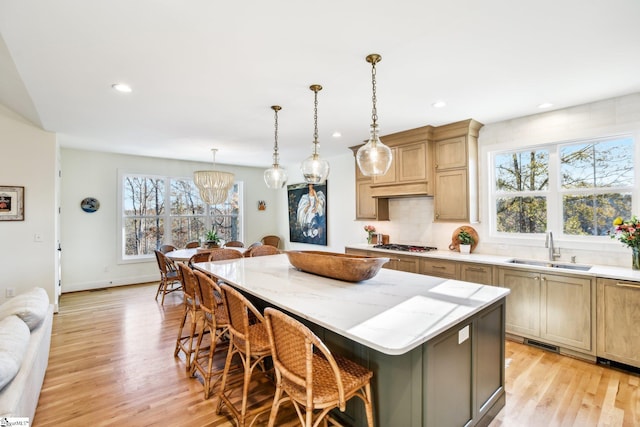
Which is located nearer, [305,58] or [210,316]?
[305,58]

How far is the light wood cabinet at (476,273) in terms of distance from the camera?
3.44 meters

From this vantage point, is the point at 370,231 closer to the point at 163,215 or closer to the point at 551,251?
the point at 551,251

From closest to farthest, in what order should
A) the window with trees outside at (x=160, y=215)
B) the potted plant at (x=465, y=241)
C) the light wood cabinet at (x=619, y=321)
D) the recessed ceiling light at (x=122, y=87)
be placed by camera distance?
the light wood cabinet at (x=619, y=321) < the recessed ceiling light at (x=122, y=87) < the potted plant at (x=465, y=241) < the window with trees outside at (x=160, y=215)

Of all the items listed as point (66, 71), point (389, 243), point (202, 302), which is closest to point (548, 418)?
point (202, 302)

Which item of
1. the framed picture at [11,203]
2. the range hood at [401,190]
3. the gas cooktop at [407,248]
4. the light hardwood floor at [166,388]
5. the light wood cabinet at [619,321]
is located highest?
the range hood at [401,190]

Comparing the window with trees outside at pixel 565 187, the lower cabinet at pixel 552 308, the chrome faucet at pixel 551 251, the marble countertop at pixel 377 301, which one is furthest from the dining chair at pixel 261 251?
the chrome faucet at pixel 551 251

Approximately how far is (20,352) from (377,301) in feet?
6.87

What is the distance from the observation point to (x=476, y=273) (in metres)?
3.52

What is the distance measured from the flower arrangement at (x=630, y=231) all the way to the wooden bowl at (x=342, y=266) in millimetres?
2369

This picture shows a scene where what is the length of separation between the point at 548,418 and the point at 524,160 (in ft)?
9.28

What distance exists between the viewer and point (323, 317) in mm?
1562

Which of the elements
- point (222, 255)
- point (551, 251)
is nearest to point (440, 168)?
point (551, 251)

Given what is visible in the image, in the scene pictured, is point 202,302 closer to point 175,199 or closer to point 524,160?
point 524,160

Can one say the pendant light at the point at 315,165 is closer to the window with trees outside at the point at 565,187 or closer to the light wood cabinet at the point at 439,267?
the light wood cabinet at the point at 439,267
